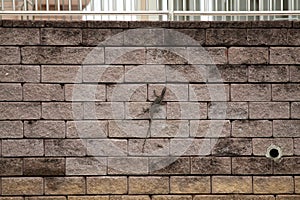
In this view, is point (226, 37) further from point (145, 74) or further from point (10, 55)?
point (10, 55)

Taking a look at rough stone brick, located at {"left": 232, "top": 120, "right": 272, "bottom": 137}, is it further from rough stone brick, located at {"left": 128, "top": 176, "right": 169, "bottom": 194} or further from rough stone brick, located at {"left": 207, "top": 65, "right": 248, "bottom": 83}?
rough stone brick, located at {"left": 128, "top": 176, "right": 169, "bottom": 194}

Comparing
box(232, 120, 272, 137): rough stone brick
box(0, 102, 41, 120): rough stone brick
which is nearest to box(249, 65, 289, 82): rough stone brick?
box(232, 120, 272, 137): rough stone brick

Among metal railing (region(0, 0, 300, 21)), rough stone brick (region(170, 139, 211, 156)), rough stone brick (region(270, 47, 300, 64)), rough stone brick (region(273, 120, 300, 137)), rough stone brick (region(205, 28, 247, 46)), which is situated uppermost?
metal railing (region(0, 0, 300, 21))

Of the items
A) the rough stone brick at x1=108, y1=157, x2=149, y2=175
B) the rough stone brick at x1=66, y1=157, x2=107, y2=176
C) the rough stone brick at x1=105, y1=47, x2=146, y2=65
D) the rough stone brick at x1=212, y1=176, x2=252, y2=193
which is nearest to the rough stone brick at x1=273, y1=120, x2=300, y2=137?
the rough stone brick at x1=212, y1=176, x2=252, y2=193

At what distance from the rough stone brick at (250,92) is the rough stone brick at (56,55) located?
135 centimetres

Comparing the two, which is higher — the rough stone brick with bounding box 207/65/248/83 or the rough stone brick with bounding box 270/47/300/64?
the rough stone brick with bounding box 270/47/300/64

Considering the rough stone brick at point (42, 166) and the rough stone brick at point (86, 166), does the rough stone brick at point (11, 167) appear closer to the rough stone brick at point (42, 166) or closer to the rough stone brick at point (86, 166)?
the rough stone brick at point (42, 166)

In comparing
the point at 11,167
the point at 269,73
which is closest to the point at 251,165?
the point at 269,73

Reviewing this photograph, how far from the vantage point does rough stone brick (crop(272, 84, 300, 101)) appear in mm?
4570

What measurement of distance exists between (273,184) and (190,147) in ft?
2.79

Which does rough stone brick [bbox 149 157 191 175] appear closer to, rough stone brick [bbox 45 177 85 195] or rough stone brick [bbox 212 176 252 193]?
rough stone brick [bbox 212 176 252 193]

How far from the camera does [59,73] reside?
4477 millimetres

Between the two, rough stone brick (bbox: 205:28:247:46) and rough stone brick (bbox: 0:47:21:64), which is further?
rough stone brick (bbox: 205:28:247:46)

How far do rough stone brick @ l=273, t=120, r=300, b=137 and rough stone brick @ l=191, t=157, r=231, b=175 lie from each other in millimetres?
527
